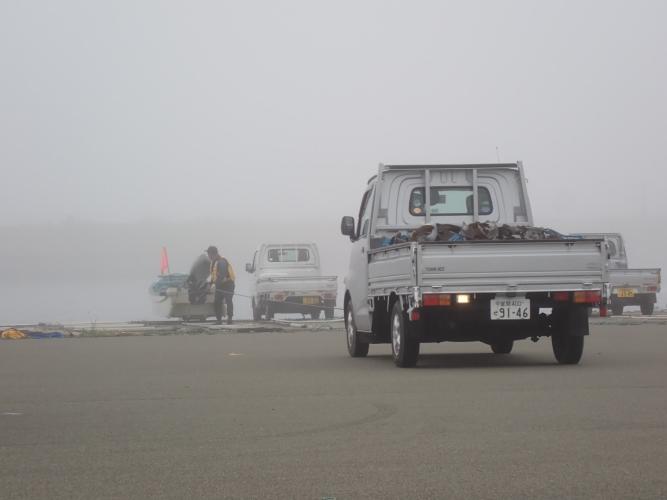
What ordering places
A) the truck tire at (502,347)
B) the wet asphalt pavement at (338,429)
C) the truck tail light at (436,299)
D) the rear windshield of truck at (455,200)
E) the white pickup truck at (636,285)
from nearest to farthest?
the wet asphalt pavement at (338,429) → the truck tail light at (436,299) → the rear windshield of truck at (455,200) → the truck tire at (502,347) → the white pickup truck at (636,285)

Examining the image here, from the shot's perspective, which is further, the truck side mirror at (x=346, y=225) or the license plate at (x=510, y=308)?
the truck side mirror at (x=346, y=225)

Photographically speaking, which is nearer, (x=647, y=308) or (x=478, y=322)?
(x=478, y=322)

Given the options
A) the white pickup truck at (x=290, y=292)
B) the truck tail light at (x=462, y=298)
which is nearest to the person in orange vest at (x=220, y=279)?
the white pickup truck at (x=290, y=292)

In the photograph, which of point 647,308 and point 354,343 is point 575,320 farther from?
point 647,308

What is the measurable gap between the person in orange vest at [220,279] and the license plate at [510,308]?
18490 millimetres

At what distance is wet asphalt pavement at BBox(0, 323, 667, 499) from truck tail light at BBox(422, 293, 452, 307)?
0.78 metres

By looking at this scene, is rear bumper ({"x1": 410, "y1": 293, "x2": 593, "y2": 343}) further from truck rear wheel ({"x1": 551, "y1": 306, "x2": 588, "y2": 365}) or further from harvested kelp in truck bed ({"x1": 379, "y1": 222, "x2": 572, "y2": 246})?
harvested kelp in truck bed ({"x1": 379, "y1": 222, "x2": 572, "y2": 246})

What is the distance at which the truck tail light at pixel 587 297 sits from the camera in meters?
13.8

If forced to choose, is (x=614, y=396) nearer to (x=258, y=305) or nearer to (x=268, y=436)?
(x=268, y=436)

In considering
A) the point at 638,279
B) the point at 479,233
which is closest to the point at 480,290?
the point at 479,233

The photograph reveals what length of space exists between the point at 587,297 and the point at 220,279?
18917 mm

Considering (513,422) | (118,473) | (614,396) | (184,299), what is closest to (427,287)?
(614,396)

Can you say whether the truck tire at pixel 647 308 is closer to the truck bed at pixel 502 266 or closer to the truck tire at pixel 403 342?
the truck bed at pixel 502 266

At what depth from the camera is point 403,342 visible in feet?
45.6
